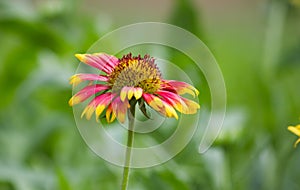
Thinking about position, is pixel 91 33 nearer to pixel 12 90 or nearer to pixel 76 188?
pixel 12 90

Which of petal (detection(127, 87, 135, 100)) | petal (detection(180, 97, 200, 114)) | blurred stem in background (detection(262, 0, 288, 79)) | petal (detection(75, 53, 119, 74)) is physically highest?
blurred stem in background (detection(262, 0, 288, 79))

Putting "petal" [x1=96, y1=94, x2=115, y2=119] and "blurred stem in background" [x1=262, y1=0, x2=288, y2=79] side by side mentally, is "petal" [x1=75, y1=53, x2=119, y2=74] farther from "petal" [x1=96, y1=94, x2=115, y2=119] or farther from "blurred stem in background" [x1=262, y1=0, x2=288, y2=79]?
"blurred stem in background" [x1=262, y1=0, x2=288, y2=79]

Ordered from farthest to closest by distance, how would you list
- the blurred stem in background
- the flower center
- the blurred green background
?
1. the blurred stem in background
2. the blurred green background
3. the flower center

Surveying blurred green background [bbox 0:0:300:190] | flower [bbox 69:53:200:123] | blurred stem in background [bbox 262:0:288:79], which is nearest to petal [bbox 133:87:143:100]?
flower [bbox 69:53:200:123]

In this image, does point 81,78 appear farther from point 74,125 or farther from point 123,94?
point 74,125

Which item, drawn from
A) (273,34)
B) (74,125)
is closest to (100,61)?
(74,125)

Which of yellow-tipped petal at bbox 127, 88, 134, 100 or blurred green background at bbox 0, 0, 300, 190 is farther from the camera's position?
blurred green background at bbox 0, 0, 300, 190

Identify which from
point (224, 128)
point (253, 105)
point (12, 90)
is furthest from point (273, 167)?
point (12, 90)
